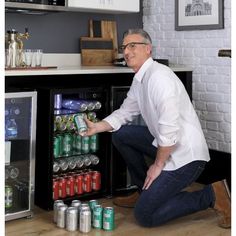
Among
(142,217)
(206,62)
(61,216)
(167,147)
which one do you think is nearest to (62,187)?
(61,216)

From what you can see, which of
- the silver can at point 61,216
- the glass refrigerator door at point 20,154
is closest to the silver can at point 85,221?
the silver can at point 61,216

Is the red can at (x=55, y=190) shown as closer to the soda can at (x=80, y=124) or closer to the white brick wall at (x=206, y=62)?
the soda can at (x=80, y=124)

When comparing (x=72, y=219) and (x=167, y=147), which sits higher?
(x=167, y=147)

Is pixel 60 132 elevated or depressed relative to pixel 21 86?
depressed

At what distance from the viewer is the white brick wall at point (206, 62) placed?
3.61 meters

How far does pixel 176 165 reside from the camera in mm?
2660

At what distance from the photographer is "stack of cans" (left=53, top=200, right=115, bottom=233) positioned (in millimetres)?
2648

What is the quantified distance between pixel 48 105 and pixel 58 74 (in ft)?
0.71

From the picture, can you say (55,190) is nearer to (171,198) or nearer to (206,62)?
(171,198)

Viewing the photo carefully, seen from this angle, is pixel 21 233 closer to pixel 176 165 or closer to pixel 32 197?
pixel 32 197

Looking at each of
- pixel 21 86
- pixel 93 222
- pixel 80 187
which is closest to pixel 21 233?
pixel 93 222

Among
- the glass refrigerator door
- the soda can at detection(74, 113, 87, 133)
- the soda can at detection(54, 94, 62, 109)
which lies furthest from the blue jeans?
the soda can at detection(54, 94, 62, 109)

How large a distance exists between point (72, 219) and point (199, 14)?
204 centimetres

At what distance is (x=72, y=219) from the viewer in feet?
8.73
